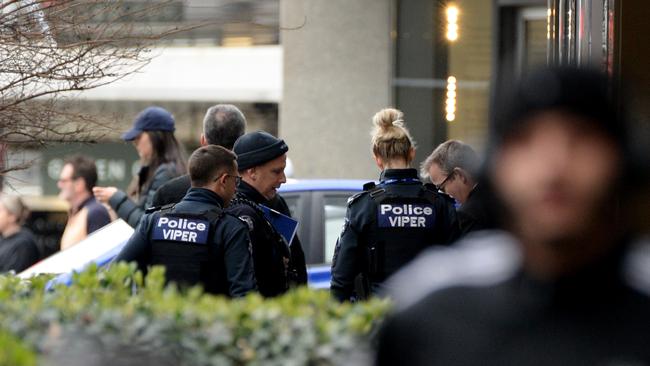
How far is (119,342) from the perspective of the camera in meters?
2.55

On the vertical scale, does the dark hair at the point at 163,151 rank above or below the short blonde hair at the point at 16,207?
→ above

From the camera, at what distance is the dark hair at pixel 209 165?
5199 millimetres

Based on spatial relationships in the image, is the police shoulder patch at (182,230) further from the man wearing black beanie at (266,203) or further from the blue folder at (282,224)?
the blue folder at (282,224)

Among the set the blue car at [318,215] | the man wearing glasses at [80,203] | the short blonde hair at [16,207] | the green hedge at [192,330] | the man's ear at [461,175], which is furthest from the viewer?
the short blonde hair at [16,207]

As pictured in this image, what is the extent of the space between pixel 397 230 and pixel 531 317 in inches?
154

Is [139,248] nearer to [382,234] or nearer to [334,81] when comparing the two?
[382,234]

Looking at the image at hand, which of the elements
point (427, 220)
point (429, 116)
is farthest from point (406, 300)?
point (429, 116)

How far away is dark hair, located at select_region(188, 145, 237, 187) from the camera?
5199 mm

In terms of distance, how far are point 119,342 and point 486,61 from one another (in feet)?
42.0

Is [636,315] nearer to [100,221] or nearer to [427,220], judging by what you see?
[427,220]

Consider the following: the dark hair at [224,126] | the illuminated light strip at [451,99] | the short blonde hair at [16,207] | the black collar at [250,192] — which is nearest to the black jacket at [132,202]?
the dark hair at [224,126]

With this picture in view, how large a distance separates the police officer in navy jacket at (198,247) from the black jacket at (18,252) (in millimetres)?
4058

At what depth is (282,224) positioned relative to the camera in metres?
5.88

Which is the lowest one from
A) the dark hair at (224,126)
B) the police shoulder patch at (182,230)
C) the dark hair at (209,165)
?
the police shoulder patch at (182,230)
